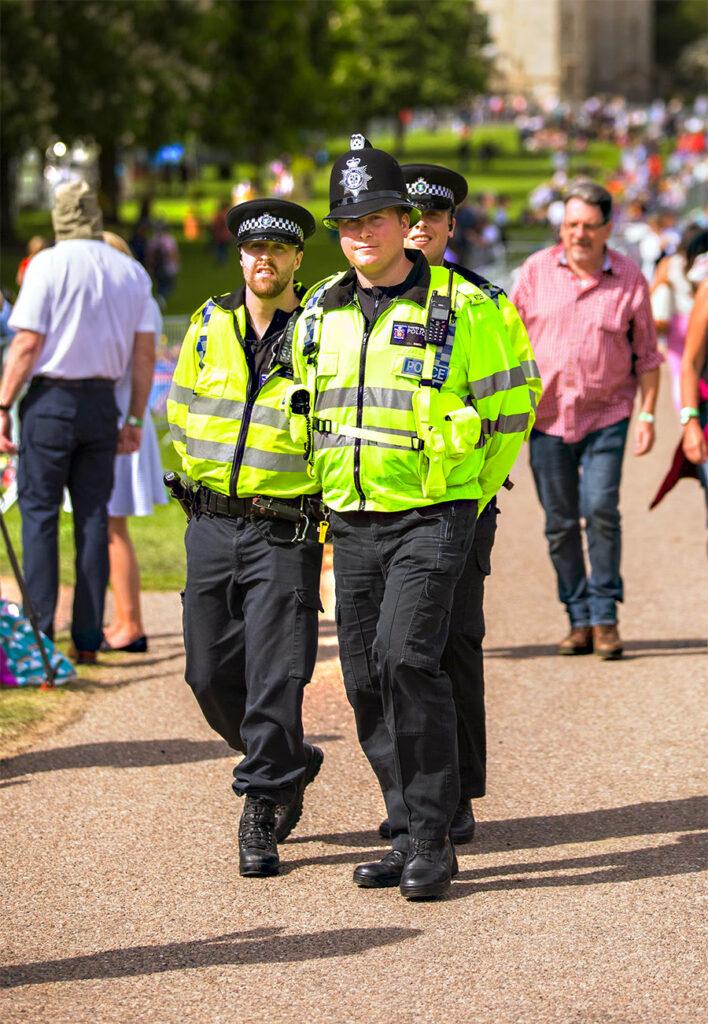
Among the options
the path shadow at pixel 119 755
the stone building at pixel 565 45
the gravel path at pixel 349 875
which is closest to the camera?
the gravel path at pixel 349 875

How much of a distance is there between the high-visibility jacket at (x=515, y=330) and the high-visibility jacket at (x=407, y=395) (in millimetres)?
87

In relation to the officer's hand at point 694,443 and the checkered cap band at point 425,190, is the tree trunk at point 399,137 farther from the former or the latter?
the checkered cap band at point 425,190

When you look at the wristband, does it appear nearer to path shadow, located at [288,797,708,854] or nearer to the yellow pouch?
path shadow, located at [288,797,708,854]

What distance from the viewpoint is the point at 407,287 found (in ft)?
17.6

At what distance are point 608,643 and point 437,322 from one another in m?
3.42

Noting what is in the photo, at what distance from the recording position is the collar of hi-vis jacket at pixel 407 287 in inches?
211

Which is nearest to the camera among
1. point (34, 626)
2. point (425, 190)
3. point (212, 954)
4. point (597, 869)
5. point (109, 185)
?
point (212, 954)

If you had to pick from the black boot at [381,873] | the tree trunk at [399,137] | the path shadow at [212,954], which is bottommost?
the path shadow at [212,954]

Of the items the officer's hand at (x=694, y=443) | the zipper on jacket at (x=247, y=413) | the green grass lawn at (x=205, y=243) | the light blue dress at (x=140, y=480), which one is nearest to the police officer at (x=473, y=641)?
the zipper on jacket at (x=247, y=413)

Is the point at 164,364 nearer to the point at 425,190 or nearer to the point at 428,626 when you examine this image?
the point at 425,190

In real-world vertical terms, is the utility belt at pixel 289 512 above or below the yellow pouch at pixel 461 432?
below

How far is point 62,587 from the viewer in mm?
10484

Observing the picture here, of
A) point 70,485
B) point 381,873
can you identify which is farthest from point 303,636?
point 70,485

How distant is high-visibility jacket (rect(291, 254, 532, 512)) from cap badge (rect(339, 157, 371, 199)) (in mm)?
243
